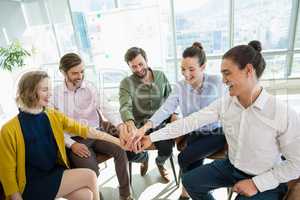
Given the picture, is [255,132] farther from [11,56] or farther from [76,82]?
[11,56]

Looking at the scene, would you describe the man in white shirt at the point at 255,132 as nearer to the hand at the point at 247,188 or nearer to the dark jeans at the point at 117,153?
the hand at the point at 247,188

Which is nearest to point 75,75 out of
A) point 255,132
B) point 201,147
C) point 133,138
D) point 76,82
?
point 76,82

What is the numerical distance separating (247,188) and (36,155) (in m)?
1.23

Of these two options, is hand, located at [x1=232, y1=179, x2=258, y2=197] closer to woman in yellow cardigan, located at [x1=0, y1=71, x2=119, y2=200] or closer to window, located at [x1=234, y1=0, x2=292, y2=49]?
woman in yellow cardigan, located at [x1=0, y1=71, x2=119, y2=200]

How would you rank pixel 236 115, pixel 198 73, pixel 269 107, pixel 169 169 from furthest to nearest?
pixel 169 169 → pixel 198 73 → pixel 236 115 → pixel 269 107

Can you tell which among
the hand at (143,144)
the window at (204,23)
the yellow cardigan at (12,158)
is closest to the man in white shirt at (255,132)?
the hand at (143,144)

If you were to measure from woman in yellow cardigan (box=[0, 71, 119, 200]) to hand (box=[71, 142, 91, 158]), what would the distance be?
12 centimetres

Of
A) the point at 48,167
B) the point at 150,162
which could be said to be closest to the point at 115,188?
the point at 150,162

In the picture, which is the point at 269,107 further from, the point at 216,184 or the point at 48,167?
the point at 48,167

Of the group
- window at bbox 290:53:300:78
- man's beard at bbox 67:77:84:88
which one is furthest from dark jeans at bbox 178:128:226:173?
window at bbox 290:53:300:78

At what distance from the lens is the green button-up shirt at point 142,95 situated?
209 centimetres

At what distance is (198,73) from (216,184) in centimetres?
81

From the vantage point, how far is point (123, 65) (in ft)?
14.0

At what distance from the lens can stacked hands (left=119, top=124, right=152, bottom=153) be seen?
169 cm
